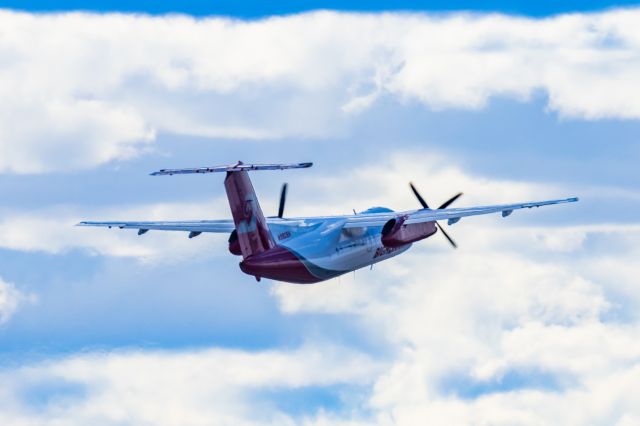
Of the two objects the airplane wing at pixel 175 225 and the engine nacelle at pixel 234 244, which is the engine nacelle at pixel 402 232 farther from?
the airplane wing at pixel 175 225

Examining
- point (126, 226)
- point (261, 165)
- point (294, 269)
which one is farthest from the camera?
point (126, 226)

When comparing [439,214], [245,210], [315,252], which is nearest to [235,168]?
[245,210]

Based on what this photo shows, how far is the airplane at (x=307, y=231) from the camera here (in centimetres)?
7581

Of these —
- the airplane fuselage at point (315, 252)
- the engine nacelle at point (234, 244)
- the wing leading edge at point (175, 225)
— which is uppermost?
the wing leading edge at point (175, 225)

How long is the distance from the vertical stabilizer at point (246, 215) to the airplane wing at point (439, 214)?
6645mm

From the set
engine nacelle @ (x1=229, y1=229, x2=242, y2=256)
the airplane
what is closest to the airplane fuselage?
the airplane

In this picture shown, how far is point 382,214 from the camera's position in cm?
8431

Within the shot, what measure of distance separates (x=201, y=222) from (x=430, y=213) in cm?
1472

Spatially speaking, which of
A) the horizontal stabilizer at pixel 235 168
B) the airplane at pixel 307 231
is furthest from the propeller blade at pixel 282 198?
the horizontal stabilizer at pixel 235 168

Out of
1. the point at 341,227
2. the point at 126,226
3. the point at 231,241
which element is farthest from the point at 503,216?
the point at 126,226

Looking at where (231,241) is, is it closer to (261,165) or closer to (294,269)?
(294,269)

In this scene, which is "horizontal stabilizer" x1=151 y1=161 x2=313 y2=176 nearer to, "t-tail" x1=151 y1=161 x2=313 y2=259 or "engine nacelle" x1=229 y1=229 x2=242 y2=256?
"t-tail" x1=151 y1=161 x2=313 y2=259

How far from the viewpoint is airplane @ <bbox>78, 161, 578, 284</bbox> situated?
249 feet

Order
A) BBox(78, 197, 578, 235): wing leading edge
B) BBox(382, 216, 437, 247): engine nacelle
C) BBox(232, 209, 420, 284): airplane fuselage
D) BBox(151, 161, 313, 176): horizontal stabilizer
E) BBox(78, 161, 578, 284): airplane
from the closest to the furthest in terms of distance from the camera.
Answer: BBox(151, 161, 313, 176): horizontal stabilizer, BBox(78, 161, 578, 284): airplane, BBox(232, 209, 420, 284): airplane fuselage, BBox(382, 216, 437, 247): engine nacelle, BBox(78, 197, 578, 235): wing leading edge
